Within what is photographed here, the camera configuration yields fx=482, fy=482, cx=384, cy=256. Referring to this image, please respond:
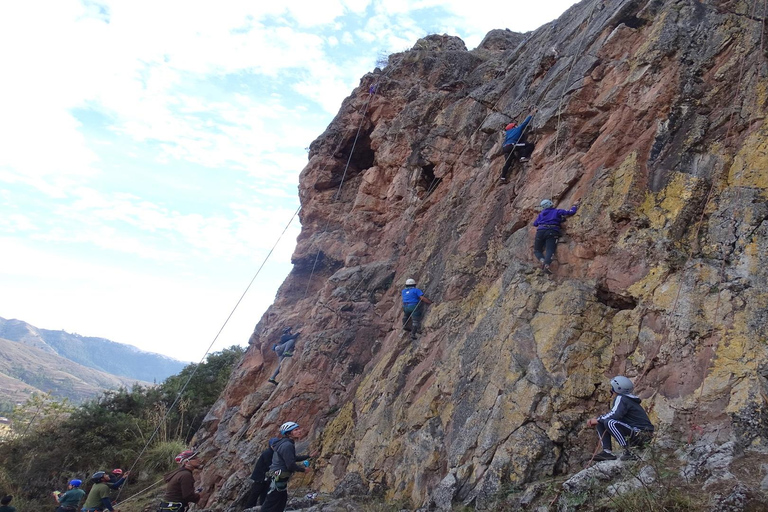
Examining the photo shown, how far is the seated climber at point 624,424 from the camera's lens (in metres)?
5.54

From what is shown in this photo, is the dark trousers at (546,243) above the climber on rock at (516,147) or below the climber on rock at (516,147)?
below

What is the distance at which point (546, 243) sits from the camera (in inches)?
335

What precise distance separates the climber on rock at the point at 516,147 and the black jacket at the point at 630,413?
6359 mm

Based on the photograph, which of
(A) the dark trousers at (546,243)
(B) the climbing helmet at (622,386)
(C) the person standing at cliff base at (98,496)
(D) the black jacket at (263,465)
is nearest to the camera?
(B) the climbing helmet at (622,386)

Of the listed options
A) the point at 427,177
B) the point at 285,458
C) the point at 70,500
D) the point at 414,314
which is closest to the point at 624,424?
the point at 285,458

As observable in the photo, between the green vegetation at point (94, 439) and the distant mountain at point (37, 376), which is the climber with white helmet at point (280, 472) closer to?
the green vegetation at point (94, 439)

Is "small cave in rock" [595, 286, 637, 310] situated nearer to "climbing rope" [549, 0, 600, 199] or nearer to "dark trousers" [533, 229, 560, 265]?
"dark trousers" [533, 229, 560, 265]

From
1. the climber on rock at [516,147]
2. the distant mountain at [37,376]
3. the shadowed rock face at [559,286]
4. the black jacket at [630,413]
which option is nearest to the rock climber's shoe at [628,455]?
the black jacket at [630,413]

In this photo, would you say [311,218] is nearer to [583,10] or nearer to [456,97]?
[456,97]

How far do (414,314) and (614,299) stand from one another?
14.1 ft

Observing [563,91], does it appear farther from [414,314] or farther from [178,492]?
[178,492]

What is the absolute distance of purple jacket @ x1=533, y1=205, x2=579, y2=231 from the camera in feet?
27.9

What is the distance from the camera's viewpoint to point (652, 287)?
6887mm

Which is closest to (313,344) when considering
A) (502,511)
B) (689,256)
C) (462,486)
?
(462,486)
